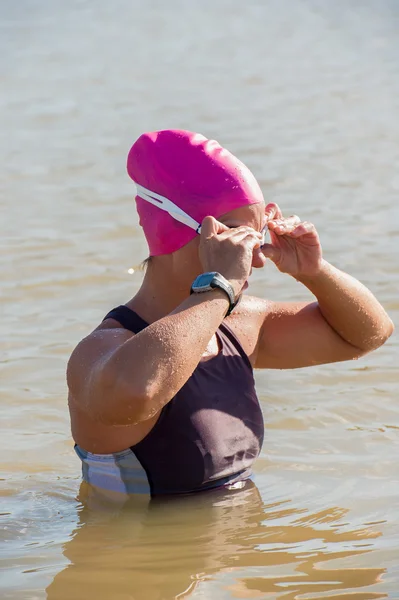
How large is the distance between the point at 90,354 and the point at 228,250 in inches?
22.3

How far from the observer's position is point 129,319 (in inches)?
168

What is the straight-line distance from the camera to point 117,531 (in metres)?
4.50

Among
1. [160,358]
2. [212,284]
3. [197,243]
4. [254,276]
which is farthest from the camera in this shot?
[254,276]

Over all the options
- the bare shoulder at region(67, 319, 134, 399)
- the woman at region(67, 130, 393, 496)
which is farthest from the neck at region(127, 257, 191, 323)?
the bare shoulder at region(67, 319, 134, 399)

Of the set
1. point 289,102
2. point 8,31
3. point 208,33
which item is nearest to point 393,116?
point 289,102

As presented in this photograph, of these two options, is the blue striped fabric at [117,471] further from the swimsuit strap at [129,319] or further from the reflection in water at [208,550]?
the swimsuit strap at [129,319]

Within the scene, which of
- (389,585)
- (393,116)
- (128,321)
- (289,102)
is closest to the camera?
(389,585)

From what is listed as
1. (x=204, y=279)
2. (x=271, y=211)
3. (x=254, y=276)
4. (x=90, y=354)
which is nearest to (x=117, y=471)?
(x=90, y=354)

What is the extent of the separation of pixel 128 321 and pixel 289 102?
38.1 feet

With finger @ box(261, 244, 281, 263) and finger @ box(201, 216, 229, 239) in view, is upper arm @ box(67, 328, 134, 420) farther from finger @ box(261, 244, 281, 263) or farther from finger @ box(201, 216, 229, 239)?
finger @ box(261, 244, 281, 263)

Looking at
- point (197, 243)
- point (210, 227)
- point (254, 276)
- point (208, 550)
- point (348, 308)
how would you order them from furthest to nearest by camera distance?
point (254, 276) < point (348, 308) < point (208, 550) < point (197, 243) < point (210, 227)

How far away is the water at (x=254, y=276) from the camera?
430cm

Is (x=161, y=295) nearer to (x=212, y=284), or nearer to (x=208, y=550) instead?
(x=212, y=284)

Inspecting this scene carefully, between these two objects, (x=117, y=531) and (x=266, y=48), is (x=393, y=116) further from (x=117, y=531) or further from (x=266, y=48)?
(x=117, y=531)
